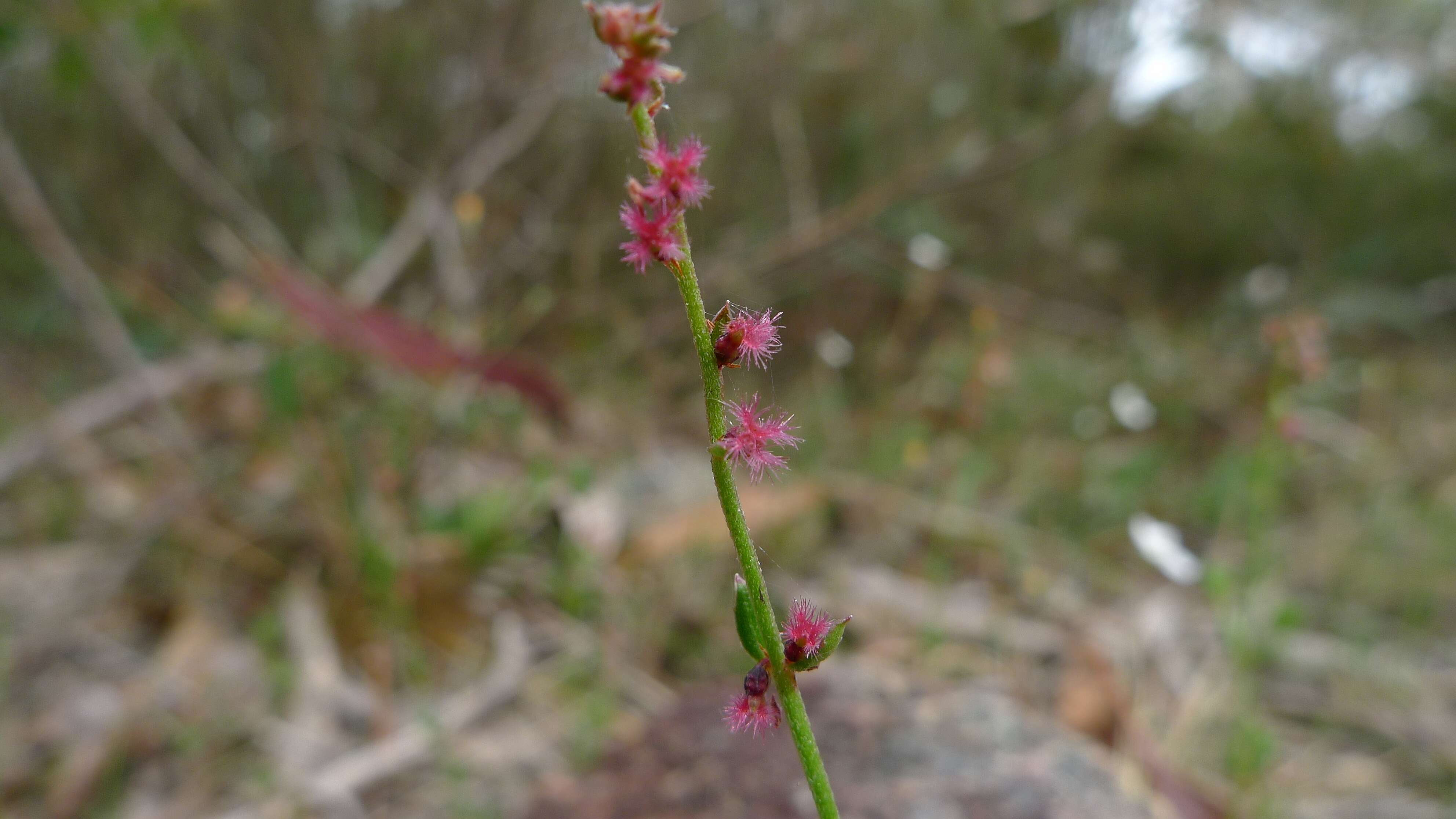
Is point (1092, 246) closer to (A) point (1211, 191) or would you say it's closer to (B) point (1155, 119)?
(B) point (1155, 119)

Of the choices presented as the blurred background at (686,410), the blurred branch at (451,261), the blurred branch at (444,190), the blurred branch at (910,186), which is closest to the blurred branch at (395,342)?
the blurred background at (686,410)

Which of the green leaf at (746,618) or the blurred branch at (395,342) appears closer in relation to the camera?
the green leaf at (746,618)

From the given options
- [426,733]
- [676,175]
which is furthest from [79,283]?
[676,175]

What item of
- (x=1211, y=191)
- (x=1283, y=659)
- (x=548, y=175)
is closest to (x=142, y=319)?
(x=548, y=175)

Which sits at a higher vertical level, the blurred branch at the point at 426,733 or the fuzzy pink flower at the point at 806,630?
the blurred branch at the point at 426,733

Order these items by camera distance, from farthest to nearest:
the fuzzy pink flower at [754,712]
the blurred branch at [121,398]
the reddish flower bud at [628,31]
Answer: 1. the blurred branch at [121,398]
2. the fuzzy pink flower at [754,712]
3. the reddish flower bud at [628,31]

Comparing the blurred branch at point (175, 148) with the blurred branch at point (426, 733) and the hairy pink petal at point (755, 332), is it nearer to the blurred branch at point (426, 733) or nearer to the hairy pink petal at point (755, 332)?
the blurred branch at point (426, 733)

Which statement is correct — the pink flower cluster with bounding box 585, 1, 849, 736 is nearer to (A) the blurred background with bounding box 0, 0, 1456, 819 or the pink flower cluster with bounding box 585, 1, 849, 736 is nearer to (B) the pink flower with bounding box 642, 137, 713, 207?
(B) the pink flower with bounding box 642, 137, 713, 207

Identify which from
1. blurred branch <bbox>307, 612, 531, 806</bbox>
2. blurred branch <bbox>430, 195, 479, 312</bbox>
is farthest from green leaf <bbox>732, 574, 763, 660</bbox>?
blurred branch <bbox>430, 195, 479, 312</bbox>
